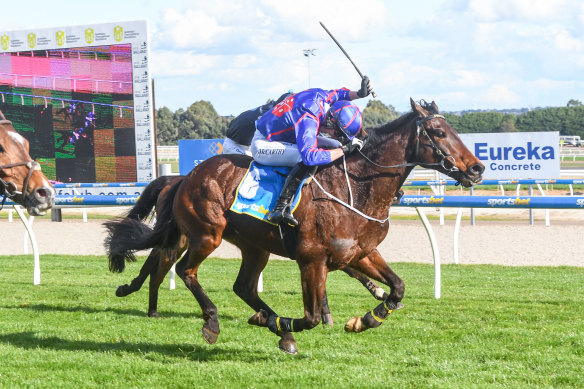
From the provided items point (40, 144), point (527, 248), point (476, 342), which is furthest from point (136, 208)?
point (40, 144)

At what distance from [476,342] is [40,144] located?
11479 mm

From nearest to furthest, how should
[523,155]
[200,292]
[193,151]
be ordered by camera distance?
[200,292] < [193,151] < [523,155]

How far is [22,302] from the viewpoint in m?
6.96

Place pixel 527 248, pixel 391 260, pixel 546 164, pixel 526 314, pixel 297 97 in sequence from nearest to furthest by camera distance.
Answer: pixel 297 97, pixel 526 314, pixel 391 260, pixel 527 248, pixel 546 164

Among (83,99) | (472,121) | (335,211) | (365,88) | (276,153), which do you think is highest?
(472,121)

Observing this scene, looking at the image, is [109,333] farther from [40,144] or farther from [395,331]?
[40,144]

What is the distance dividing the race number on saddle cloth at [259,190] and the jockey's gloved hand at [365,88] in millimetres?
775

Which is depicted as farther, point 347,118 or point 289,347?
point 347,118

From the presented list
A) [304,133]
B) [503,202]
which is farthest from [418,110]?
[503,202]

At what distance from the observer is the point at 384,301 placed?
4.98 meters

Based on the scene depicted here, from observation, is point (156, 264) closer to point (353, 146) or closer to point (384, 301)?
point (384, 301)

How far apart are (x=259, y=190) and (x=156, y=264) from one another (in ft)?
5.90

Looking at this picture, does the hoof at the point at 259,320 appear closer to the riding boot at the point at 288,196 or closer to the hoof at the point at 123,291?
the riding boot at the point at 288,196

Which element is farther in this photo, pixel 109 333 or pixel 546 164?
pixel 546 164
